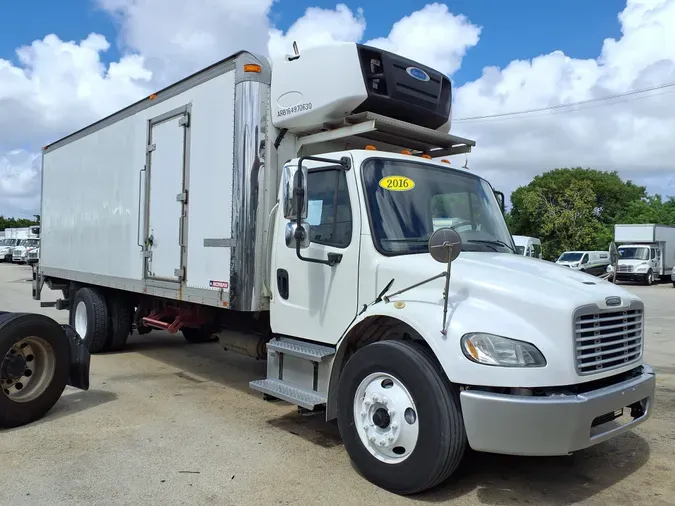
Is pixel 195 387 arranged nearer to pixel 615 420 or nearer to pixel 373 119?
pixel 373 119

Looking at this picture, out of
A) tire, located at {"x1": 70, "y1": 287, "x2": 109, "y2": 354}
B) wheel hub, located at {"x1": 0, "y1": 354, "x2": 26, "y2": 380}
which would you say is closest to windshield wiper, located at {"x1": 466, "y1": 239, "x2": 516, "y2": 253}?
wheel hub, located at {"x1": 0, "y1": 354, "x2": 26, "y2": 380}

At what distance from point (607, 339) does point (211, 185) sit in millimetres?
3861

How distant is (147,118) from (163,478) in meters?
4.54

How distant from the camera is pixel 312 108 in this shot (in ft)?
17.1

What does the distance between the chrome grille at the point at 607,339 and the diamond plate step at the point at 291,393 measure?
1.96m

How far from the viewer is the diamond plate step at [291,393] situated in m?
4.61

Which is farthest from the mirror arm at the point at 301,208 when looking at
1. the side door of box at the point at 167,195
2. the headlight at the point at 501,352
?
the side door of box at the point at 167,195

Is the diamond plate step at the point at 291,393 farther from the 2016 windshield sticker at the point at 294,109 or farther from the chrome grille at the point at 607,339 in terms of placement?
the 2016 windshield sticker at the point at 294,109

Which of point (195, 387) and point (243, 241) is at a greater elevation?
point (243, 241)

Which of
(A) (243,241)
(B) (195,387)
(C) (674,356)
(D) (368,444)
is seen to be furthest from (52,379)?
(C) (674,356)

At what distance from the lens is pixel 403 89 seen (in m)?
5.37

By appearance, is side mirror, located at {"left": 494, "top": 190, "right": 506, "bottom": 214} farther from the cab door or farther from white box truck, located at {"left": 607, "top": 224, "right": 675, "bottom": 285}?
white box truck, located at {"left": 607, "top": 224, "right": 675, "bottom": 285}

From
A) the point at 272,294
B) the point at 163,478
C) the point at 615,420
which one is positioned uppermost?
the point at 272,294

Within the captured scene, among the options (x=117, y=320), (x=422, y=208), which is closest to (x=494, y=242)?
(x=422, y=208)
